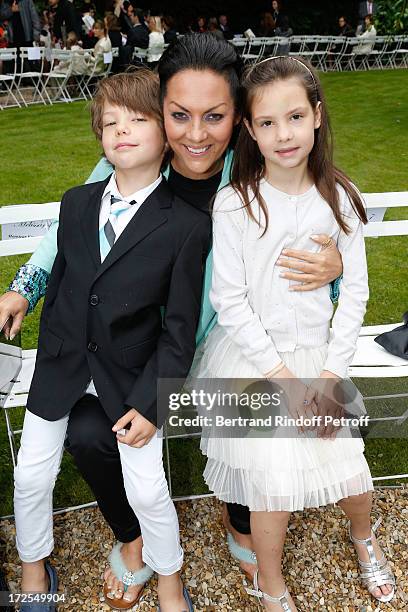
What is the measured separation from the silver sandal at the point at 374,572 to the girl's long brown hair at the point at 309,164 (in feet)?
4.04

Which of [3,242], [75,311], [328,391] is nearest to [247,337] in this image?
[328,391]

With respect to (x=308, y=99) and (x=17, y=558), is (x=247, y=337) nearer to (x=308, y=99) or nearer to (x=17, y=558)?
(x=308, y=99)

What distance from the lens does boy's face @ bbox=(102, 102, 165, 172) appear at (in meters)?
2.11

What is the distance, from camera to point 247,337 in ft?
7.09

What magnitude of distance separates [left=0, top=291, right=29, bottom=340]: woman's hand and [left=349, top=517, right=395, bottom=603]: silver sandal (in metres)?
1.52

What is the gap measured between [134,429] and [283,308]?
0.64m

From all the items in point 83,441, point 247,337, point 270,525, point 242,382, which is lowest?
point 270,525

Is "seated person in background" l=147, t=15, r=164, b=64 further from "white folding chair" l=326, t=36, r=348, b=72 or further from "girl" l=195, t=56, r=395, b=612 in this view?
"girl" l=195, t=56, r=395, b=612

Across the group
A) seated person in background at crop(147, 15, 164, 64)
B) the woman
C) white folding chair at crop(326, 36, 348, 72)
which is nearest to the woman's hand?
the woman

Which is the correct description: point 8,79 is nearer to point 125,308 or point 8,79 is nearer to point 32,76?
point 32,76

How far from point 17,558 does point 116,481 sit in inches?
24.4

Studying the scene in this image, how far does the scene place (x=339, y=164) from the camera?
8375 mm

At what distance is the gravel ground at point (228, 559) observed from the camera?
245 centimetres

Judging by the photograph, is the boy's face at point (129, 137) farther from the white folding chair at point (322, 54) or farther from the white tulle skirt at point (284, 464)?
the white folding chair at point (322, 54)
